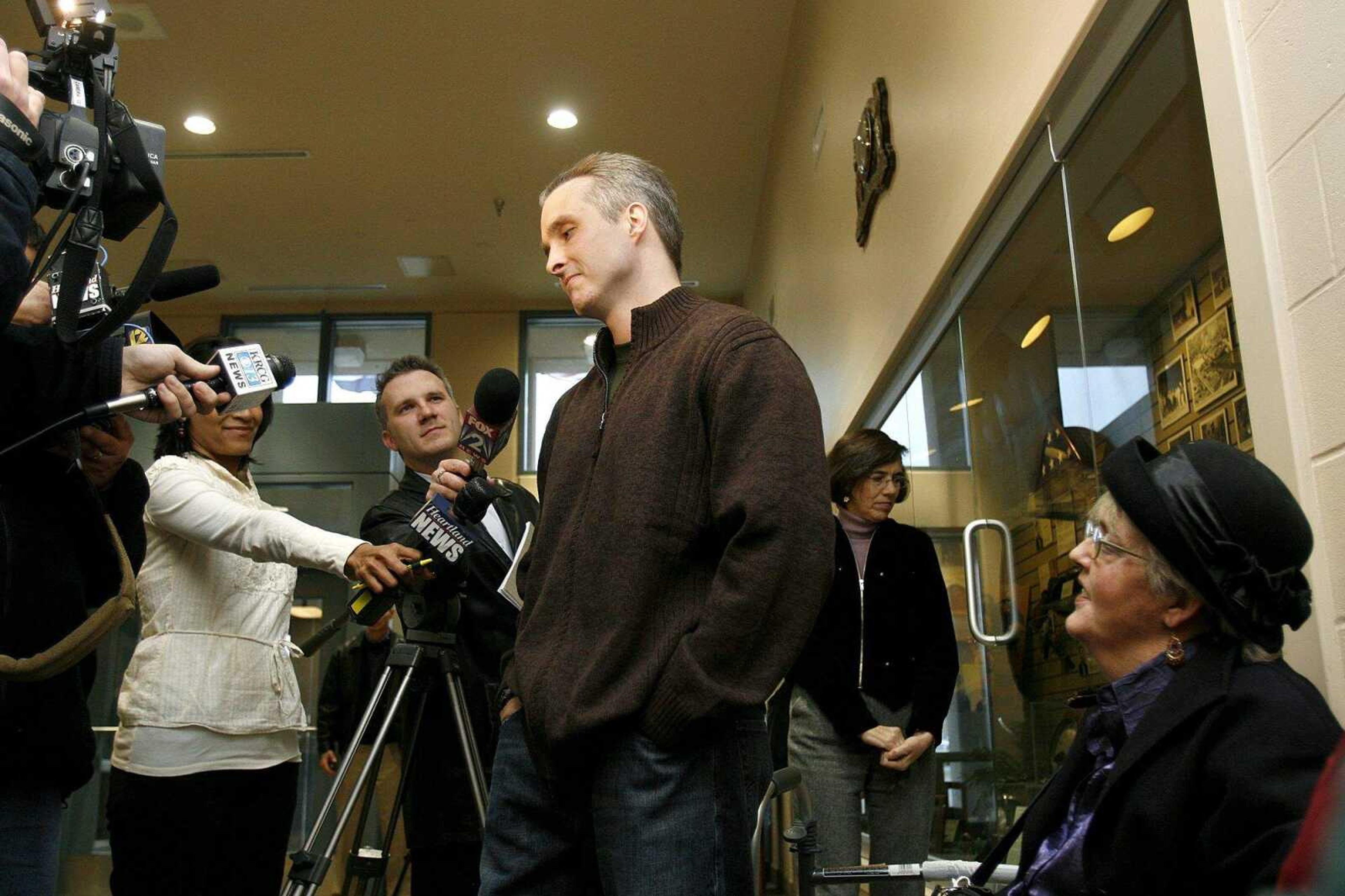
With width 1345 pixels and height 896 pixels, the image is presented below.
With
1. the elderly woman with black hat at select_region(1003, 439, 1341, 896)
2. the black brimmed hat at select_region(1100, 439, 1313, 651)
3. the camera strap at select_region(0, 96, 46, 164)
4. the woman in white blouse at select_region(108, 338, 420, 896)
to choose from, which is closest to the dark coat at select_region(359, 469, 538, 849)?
the woman in white blouse at select_region(108, 338, 420, 896)

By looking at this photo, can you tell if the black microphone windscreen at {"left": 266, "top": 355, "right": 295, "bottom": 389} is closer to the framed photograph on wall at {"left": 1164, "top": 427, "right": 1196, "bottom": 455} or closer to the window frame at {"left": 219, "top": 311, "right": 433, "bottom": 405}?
the framed photograph on wall at {"left": 1164, "top": 427, "right": 1196, "bottom": 455}

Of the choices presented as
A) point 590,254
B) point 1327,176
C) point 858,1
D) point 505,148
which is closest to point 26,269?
point 590,254

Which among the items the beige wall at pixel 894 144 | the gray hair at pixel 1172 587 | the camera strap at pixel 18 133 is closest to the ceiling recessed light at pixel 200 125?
the beige wall at pixel 894 144

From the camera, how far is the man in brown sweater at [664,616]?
4.18 feet

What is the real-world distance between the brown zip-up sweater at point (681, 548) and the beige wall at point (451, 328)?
27.8ft

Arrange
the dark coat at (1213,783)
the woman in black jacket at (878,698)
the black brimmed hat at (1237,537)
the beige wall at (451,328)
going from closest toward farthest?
the dark coat at (1213,783), the black brimmed hat at (1237,537), the woman in black jacket at (878,698), the beige wall at (451,328)

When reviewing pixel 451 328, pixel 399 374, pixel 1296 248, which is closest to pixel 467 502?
pixel 399 374

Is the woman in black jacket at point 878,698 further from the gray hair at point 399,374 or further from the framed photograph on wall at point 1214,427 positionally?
the framed photograph on wall at point 1214,427

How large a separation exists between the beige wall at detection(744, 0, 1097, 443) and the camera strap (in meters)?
1.62

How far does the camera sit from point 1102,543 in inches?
53.0

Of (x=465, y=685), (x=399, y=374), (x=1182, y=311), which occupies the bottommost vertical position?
(x=465, y=685)

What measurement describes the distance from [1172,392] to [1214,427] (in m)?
0.15

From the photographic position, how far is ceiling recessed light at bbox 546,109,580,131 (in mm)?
7281

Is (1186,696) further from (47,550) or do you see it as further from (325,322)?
(325,322)
